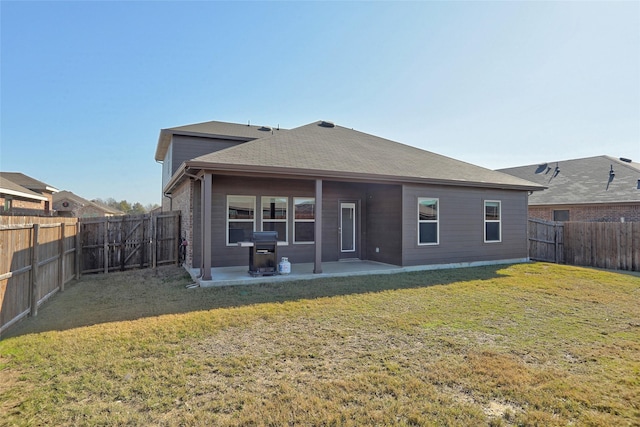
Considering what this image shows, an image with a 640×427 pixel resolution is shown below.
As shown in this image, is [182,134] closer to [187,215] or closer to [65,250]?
[187,215]

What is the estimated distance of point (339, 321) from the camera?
475 centimetres

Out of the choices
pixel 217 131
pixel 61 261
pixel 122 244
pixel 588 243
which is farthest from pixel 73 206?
pixel 588 243

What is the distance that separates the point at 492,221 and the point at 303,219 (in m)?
6.30

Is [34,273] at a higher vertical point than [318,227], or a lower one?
lower

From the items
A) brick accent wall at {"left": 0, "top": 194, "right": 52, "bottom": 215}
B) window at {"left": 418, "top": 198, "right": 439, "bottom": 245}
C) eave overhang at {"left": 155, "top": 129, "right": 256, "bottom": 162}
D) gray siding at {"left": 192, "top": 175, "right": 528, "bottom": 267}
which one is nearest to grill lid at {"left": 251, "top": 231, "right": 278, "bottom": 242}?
gray siding at {"left": 192, "top": 175, "right": 528, "bottom": 267}

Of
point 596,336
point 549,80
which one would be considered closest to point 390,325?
point 596,336

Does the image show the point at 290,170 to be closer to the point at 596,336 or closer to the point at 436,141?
the point at 596,336

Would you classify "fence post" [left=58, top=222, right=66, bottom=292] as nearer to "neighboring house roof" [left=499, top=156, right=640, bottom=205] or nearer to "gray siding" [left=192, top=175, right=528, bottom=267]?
"gray siding" [left=192, top=175, right=528, bottom=267]

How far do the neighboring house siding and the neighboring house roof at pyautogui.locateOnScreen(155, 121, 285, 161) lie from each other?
7786mm

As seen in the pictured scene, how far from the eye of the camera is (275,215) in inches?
369

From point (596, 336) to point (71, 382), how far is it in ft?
19.7

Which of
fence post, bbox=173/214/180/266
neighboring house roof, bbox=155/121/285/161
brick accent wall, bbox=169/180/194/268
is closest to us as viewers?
brick accent wall, bbox=169/180/194/268

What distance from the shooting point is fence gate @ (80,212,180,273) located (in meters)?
8.95

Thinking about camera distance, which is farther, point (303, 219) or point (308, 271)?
point (303, 219)
